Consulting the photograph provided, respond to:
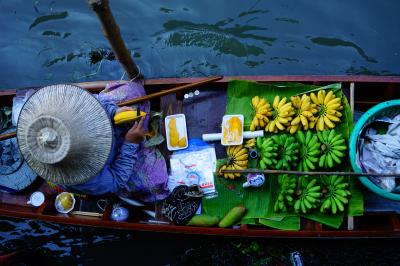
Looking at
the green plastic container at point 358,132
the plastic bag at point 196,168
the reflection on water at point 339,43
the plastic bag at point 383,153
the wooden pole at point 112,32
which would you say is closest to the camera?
the wooden pole at point 112,32

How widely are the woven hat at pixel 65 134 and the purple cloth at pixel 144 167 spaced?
0.81 meters

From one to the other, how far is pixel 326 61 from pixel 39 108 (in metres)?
4.18

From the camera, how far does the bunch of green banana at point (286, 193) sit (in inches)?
179

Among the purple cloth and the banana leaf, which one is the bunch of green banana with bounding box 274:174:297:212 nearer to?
the banana leaf

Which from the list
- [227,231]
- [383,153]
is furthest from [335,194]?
[227,231]

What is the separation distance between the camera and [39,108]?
3729 mm

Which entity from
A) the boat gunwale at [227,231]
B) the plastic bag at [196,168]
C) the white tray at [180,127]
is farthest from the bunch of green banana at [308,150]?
the white tray at [180,127]

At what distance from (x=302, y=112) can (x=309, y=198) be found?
95cm

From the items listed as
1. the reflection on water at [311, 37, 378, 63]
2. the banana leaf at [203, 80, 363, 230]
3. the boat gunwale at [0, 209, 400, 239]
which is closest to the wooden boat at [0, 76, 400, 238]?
the boat gunwale at [0, 209, 400, 239]

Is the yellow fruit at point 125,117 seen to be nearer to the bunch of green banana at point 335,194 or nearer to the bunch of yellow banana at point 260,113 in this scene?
the bunch of yellow banana at point 260,113

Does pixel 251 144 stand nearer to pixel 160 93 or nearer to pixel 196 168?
pixel 196 168

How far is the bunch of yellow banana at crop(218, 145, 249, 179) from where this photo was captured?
185 inches

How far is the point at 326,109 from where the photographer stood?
462 centimetres

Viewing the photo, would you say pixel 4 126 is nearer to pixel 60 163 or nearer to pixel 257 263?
pixel 60 163
